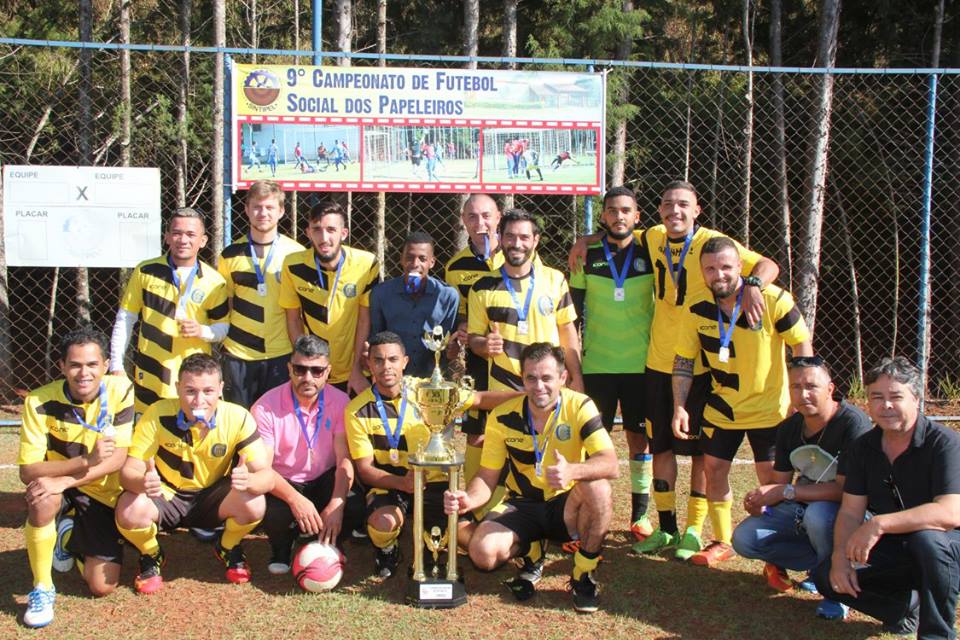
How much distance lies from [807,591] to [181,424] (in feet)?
10.1

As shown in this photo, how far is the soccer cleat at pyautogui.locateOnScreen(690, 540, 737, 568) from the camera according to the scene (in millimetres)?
4742

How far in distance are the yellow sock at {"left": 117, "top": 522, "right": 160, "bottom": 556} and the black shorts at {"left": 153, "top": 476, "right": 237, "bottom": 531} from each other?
0.09m

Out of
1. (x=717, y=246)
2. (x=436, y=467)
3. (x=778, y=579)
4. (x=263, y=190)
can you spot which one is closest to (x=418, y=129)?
(x=263, y=190)

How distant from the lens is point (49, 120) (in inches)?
602

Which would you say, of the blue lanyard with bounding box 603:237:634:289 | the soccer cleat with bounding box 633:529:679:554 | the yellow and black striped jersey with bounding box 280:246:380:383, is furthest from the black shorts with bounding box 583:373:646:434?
the yellow and black striped jersey with bounding box 280:246:380:383

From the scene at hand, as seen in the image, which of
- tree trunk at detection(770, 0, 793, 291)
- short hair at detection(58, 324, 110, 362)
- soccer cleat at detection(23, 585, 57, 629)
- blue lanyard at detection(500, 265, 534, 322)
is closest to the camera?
soccer cleat at detection(23, 585, 57, 629)

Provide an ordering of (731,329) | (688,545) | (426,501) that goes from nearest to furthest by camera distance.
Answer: (731,329) < (426,501) < (688,545)

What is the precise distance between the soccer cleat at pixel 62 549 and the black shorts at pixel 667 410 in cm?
305

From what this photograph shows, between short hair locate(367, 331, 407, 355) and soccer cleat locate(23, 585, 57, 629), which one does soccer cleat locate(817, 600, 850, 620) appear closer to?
short hair locate(367, 331, 407, 355)

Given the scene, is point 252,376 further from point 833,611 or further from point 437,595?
point 833,611

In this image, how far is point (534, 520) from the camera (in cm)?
443

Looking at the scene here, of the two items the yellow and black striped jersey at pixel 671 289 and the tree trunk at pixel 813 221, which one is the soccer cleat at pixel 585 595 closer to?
the yellow and black striped jersey at pixel 671 289

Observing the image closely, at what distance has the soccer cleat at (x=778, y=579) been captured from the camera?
14.5 feet

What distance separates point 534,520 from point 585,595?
446 mm
